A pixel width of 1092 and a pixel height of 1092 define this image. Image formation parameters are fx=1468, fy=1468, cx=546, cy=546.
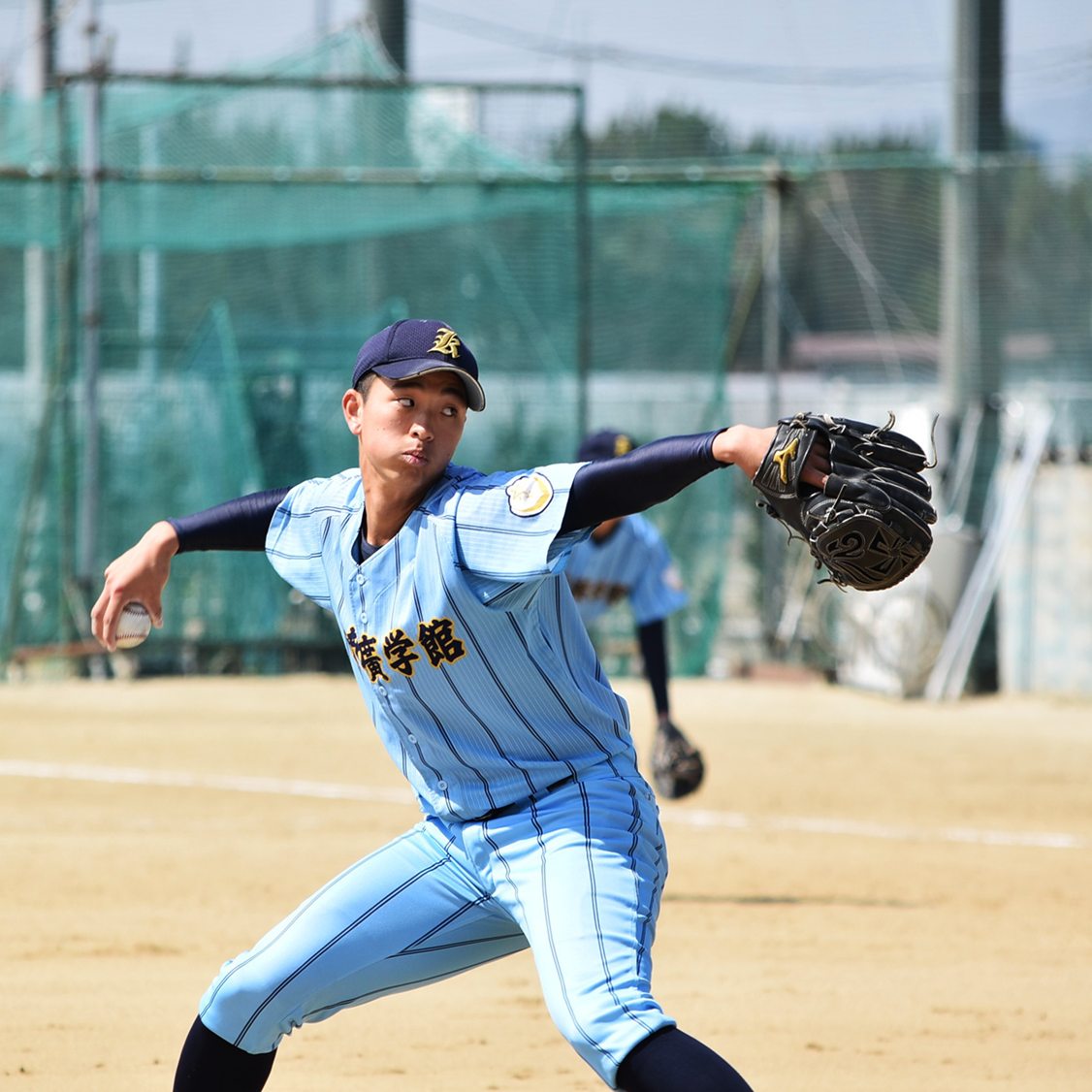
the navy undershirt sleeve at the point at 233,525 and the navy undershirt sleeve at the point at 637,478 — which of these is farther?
the navy undershirt sleeve at the point at 233,525

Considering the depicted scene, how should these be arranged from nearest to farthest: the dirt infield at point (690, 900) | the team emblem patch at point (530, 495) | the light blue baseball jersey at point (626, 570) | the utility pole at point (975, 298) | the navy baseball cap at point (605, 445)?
the team emblem patch at point (530, 495), the dirt infield at point (690, 900), the navy baseball cap at point (605, 445), the light blue baseball jersey at point (626, 570), the utility pole at point (975, 298)

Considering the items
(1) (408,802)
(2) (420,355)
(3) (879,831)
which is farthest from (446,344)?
(1) (408,802)

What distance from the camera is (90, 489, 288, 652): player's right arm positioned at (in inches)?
109

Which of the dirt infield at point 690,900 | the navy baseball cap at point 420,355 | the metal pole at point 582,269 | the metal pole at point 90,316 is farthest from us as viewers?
the metal pole at point 582,269

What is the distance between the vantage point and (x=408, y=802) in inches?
288

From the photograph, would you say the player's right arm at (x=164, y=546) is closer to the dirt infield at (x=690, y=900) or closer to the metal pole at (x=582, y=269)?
the dirt infield at (x=690, y=900)

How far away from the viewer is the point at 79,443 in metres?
11.7

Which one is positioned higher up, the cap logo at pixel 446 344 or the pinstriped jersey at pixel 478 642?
the cap logo at pixel 446 344

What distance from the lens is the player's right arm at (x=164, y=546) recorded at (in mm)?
2779

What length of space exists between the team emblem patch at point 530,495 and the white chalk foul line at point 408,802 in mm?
4647

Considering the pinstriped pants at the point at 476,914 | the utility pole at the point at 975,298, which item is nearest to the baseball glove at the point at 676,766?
the pinstriped pants at the point at 476,914

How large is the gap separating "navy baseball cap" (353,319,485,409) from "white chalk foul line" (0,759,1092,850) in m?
4.63

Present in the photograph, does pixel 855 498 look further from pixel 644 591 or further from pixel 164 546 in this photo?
pixel 644 591

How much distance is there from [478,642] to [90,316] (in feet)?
32.4
